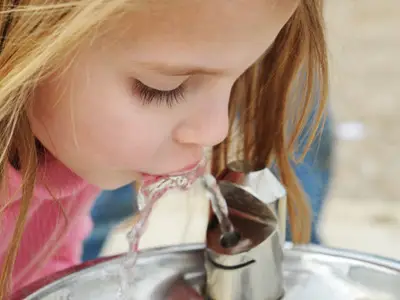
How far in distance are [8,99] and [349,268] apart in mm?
328

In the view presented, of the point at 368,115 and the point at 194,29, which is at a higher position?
the point at 194,29

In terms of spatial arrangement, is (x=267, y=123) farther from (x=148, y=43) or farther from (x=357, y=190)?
(x=357, y=190)

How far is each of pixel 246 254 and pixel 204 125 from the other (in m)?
0.12

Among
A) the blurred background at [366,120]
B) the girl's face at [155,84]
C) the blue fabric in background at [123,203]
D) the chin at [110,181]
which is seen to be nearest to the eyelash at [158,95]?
the girl's face at [155,84]

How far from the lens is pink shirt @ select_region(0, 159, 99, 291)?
27.8 inches

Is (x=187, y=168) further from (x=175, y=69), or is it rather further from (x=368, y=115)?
(x=368, y=115)

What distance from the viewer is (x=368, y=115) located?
1.34m

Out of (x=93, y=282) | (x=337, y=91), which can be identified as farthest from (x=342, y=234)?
(x=93, y=282)

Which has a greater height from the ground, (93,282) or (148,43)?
(148,43)

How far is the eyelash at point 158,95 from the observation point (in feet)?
1.80

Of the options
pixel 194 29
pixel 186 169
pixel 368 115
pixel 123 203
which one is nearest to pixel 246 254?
pixel 186 169

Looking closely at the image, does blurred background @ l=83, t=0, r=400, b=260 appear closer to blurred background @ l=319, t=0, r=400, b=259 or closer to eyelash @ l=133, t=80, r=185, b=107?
blurred background @ l=319, t=0, r=400, b=259

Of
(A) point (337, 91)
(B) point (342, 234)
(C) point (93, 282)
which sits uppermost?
(A) point (337, 91)

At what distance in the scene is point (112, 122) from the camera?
56 cm
